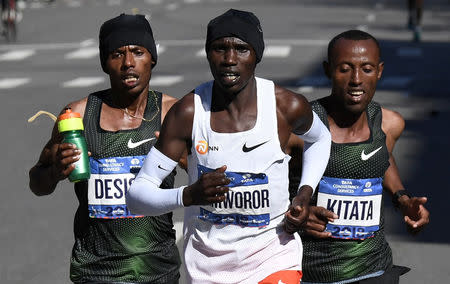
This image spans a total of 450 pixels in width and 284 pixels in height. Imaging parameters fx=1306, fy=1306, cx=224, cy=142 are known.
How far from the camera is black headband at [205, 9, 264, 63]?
16.8 feet

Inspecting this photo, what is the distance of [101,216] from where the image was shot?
5961 mm

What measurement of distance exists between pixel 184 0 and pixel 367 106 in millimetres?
40818

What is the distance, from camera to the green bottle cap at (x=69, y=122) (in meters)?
5.63

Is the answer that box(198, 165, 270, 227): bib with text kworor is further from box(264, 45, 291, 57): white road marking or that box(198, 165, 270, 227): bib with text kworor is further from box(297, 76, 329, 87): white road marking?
box(264, 45, 291, 57): white road marking

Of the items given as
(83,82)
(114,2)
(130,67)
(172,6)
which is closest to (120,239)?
(130,67)

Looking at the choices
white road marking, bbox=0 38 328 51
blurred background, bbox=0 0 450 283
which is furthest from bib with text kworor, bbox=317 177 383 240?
white road marking, bbox=0 38 328 51

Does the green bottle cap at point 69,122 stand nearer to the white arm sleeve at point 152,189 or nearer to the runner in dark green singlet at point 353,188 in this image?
the white arm sleeve at point 152,189

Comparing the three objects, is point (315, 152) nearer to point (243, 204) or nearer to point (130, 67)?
point (243, 204)

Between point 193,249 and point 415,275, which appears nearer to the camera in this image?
point 193,249

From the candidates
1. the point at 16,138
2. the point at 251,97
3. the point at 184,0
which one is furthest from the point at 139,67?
the point at 184,0

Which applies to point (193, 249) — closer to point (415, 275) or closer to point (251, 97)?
point (251, 97)

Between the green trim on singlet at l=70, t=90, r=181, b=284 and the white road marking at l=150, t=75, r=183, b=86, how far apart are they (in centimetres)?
1563

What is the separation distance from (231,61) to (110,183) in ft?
3.68

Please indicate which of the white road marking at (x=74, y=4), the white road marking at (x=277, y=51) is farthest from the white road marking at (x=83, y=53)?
the white road marking at (x=74, y=4)
